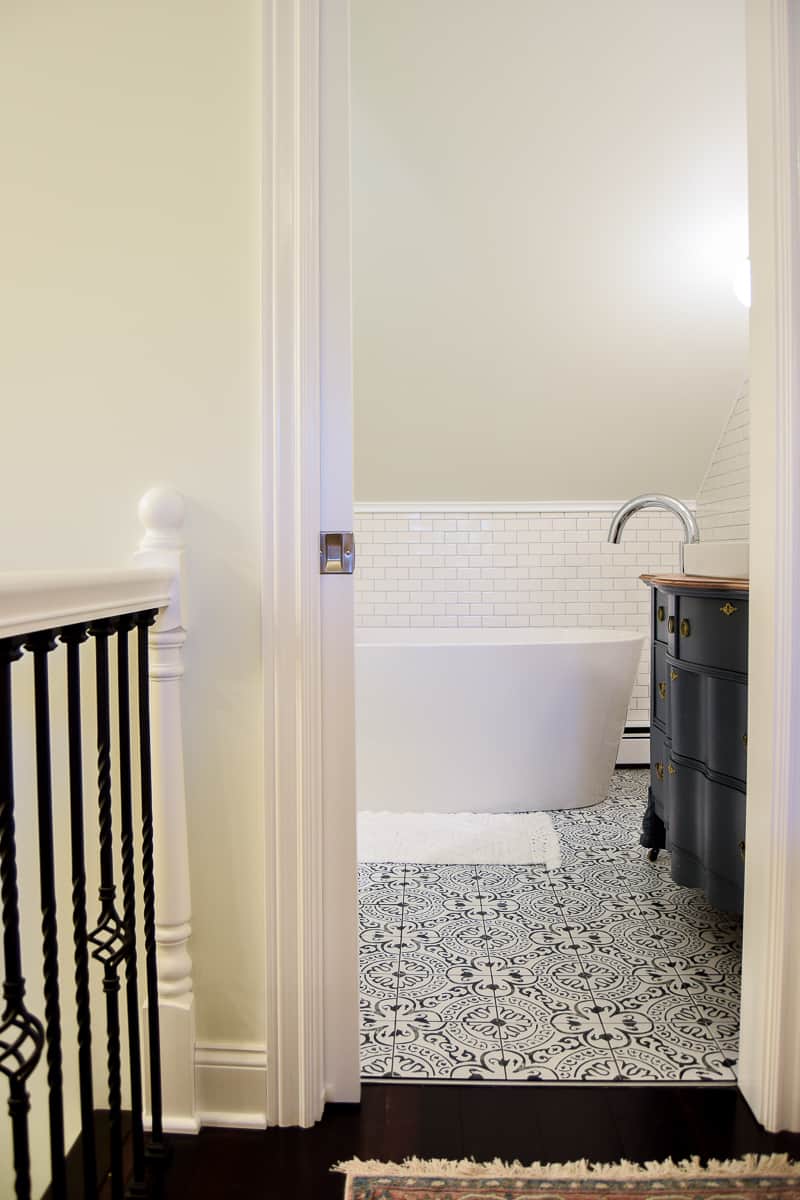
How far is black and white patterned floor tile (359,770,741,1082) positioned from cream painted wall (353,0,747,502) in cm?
206

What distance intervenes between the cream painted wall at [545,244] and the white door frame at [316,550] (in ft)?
5.33

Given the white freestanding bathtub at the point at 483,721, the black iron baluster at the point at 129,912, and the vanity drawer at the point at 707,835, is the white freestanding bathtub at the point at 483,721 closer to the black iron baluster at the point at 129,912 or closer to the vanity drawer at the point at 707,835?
the vanity drawer at the point at 707,835

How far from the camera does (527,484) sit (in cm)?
422

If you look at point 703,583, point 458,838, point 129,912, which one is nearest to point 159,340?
point 129,912

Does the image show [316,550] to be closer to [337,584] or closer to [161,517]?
[337,584]

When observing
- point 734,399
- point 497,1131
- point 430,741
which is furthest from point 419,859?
point 734,399

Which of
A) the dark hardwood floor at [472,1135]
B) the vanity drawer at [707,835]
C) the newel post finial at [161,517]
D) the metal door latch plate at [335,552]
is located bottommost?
the dark hardwood floor at [472,1135]

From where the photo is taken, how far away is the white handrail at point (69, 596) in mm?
860

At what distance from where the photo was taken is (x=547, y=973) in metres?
2.07

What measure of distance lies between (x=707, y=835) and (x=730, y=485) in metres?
2.32

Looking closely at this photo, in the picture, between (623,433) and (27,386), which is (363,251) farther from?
(27,386)

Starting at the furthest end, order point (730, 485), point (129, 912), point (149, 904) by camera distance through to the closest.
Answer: point (730, 485) → point (149, 904) → point (129, 912)

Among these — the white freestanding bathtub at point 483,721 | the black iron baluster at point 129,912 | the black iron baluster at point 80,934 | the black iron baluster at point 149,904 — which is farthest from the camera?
the white freestanding bathtub at point 483,721

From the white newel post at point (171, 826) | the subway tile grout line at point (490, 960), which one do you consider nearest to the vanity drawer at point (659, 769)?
the subway tile grout line at point (490, 960)
